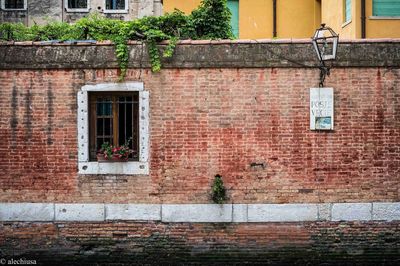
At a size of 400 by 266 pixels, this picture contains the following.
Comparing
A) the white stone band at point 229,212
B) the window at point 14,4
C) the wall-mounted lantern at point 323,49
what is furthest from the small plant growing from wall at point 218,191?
the window at point 14,4

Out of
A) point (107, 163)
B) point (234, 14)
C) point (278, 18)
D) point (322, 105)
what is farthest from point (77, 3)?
point (322, 105)

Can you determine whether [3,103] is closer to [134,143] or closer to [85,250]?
[134,143]

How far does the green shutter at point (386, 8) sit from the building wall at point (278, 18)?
4.27 meters

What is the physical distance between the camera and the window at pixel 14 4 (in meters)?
23.8

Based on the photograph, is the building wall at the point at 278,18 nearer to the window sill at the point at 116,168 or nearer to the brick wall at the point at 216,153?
the brick wall at the point at 216,153

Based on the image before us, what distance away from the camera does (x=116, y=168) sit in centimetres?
968

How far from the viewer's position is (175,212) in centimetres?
967

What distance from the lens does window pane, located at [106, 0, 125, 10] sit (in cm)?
2399

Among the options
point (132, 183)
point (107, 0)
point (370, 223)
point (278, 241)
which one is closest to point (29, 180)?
point (132, 183)

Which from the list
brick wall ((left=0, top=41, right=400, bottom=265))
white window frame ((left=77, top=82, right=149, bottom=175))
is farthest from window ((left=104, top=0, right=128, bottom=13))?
white window frame ((left=77, top=82, right=149, bottom=175))

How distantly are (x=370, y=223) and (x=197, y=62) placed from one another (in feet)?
14.8

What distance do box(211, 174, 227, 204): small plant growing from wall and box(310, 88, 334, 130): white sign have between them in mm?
2024

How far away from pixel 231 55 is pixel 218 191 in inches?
102

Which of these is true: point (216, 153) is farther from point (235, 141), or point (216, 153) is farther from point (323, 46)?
point (323, 46)
